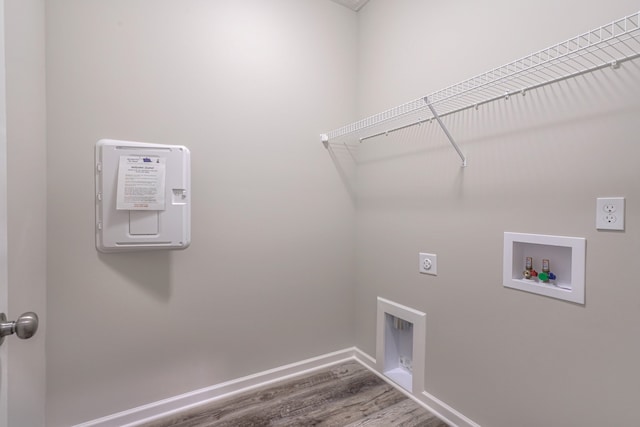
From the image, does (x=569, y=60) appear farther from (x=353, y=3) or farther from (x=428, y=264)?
(x=353, y=3)

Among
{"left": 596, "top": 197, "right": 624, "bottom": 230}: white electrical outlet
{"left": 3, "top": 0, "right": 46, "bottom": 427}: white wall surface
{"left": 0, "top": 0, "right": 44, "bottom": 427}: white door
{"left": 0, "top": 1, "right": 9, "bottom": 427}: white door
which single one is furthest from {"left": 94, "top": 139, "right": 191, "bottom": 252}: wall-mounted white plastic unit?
{"left": 596, "top": 197, "right": 624, "bottom": 230}: white electrical outlet

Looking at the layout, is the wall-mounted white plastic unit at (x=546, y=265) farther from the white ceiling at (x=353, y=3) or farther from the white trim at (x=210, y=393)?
the white ceiling at (x=353, y=3)

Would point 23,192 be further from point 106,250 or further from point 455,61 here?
point 455,61

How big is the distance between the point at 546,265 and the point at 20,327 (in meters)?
1.71

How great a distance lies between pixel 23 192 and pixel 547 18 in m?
2.09

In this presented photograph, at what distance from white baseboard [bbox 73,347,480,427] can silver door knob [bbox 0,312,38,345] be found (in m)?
1.12

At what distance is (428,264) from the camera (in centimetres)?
160

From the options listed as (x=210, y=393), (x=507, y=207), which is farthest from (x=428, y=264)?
(x=210, y=393)

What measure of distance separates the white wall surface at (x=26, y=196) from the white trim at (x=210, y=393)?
1.06ft

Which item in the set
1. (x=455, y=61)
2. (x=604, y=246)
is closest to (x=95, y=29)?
(x=455, y=61)

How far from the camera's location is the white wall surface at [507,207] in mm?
974

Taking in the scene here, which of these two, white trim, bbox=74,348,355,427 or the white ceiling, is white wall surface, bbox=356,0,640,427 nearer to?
the white ceiling

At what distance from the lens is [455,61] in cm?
146

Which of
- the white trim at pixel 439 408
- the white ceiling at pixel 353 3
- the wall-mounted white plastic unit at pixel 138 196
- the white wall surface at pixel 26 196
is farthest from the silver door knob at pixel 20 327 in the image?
the white ceiling at pixel 353 3
